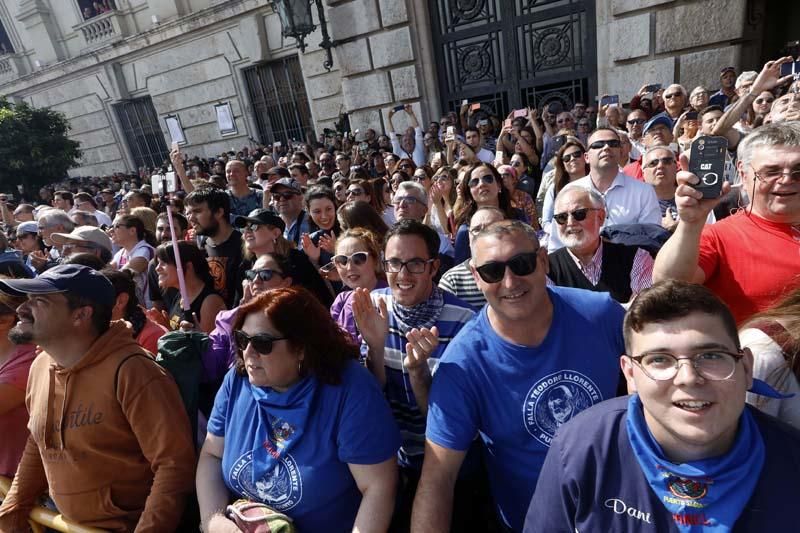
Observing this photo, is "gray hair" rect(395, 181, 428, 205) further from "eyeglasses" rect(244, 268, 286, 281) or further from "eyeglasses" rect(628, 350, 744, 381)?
"eyeglasses" rect(628, 350, 744, 381)

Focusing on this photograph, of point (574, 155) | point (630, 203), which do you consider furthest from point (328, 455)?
point (574, 155)

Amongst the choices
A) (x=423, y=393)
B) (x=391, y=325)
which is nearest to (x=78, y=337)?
(x=391, y=325)

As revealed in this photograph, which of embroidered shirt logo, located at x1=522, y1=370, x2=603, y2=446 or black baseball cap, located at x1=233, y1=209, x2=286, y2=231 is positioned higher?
black baseball cap, located at x1=233, y1=209, x2=286, y2=231

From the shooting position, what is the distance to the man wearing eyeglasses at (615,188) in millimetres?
3223

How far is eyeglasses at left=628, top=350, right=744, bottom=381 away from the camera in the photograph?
106cm

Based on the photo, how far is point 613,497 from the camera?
115cm

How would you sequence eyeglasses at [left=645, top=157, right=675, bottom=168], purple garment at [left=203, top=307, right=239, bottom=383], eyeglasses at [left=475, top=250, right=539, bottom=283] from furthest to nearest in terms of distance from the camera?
eyeglasses at [left=645, top=157, right=675, bottom=168]
purple garment at [left=203, top=307, right=239, bottom=383]
eyeglasses at [left=475, top=250, right=539, bottom=283]

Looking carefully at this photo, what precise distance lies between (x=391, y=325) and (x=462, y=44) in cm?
908

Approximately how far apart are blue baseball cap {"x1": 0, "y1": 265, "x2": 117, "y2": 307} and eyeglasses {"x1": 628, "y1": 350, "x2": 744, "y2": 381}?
2.26 metres

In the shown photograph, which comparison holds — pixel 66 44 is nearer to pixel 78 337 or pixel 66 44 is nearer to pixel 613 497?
pixel 78 337

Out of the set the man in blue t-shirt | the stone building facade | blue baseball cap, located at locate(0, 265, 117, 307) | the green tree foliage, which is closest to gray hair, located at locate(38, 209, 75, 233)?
blue baseball cap, located at locate(0, 265, 117, 307)

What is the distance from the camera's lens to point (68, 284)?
202 centimetres

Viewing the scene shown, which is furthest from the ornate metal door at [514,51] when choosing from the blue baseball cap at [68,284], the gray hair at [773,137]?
the blue baseball cap at [68,284]

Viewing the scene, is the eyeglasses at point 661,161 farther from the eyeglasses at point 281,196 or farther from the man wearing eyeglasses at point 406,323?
the eyeglasses at point 281,196
